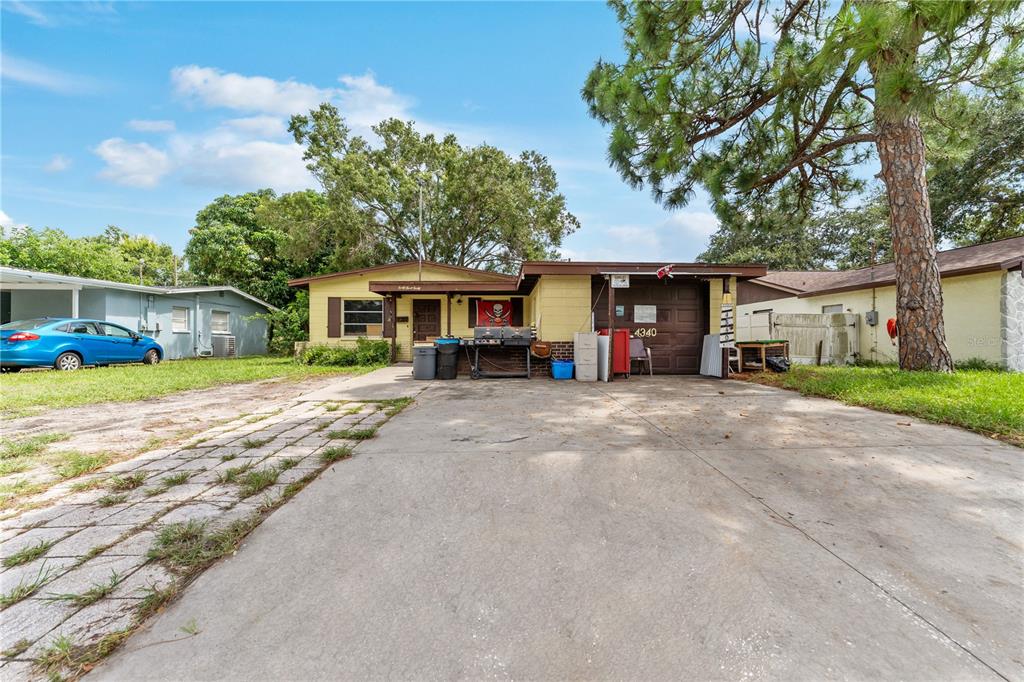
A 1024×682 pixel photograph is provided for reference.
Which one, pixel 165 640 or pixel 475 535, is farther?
pixel 475 535

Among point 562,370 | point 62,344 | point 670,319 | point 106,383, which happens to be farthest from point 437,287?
point 62,344

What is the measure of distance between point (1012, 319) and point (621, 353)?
859 cm

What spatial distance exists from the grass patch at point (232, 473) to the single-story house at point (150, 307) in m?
13.9

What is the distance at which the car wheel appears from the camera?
9828 millimetres

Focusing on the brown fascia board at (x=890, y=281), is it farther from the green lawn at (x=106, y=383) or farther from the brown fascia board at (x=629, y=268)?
the green lawn at (x=106, y=383)

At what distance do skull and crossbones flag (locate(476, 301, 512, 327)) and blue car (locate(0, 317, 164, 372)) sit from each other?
10.3 meters

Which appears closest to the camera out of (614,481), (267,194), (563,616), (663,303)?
(563,616)

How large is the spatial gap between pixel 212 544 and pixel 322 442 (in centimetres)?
197

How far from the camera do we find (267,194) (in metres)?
24.2

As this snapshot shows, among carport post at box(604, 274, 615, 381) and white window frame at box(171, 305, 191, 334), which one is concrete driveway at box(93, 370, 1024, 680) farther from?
white window frame at box(171, 305, 191, 334)

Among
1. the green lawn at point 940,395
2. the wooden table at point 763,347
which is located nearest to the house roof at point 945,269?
the wooden table at point 763,347

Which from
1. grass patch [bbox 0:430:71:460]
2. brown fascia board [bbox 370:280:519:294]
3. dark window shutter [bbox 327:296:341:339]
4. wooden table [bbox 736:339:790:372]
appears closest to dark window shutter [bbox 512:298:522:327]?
brown fascia board [bbox 370:280:519:294]

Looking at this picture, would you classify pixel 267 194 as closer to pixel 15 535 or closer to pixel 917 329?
pixel 15 535

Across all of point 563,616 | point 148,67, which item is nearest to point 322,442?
point 563,616
